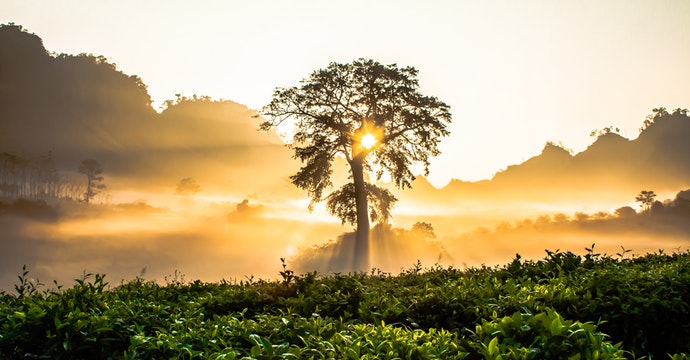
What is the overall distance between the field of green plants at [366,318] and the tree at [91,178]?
97.3m

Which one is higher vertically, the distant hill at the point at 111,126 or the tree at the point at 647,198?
the distant hill at the point at 111,126

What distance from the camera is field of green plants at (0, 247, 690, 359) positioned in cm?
356

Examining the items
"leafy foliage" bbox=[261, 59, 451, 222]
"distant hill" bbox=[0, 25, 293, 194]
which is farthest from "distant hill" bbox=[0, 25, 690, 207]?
"leafy foliage" bbox=[261, 59, 451, 222]

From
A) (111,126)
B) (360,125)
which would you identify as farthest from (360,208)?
(111,126)

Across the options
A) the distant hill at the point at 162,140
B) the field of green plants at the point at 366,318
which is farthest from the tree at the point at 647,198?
the field of green plants at the point at 366,318

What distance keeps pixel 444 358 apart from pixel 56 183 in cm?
10973

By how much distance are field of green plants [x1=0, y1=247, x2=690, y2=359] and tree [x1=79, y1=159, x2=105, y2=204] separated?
97.3m

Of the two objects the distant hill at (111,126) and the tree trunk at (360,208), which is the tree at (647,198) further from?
the distant hill at (111,126)

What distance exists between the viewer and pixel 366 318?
5324mm

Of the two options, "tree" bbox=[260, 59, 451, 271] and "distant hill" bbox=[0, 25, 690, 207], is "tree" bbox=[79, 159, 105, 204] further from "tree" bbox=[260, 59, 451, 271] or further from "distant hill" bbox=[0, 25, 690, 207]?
"tree" bbox=[260, 59, 451, 271]

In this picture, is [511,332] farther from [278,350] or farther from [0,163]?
[0,163]

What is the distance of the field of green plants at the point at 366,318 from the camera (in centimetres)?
356

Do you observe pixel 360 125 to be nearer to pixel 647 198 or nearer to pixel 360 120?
pixel 360 120

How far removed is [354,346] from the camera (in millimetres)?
3443
